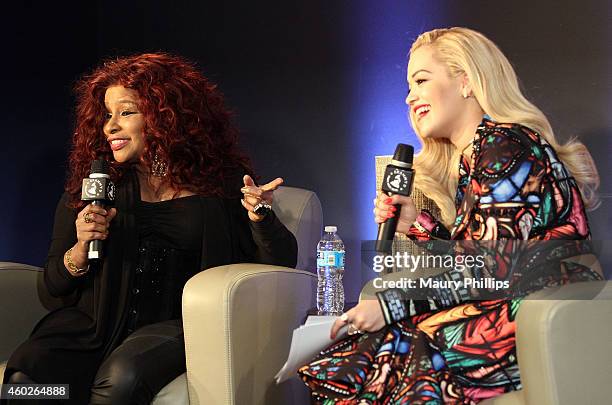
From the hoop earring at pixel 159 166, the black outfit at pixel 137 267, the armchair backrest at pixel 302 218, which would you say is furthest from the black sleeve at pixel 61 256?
the armchair backrest at pixel 302 218

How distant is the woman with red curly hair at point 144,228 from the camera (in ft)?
6.27

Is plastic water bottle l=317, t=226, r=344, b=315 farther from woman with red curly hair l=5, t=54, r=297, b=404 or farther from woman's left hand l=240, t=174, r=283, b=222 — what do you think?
woman's left hand l=240, t=174, r=283, b=222

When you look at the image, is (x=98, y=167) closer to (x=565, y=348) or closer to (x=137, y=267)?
(x=137, y=267)

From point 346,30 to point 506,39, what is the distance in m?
0.63

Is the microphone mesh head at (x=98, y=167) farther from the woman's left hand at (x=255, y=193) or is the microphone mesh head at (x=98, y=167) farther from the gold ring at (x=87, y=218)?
the woman's left hand at (x=255, y=193)

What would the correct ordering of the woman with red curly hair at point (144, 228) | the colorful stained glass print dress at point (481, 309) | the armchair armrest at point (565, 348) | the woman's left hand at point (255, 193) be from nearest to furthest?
the armchair armrest at point (565, 348)
the colorful stained glass print dress at point (481, 309)
the woman with red curly hair at point (144, 228)
the woman's left hand at point (255, 193)

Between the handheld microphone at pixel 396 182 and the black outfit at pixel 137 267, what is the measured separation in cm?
52

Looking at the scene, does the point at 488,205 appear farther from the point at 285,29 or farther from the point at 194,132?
the point at 285,29

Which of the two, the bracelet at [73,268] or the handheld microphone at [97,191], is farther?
the bracelet at [73,268]

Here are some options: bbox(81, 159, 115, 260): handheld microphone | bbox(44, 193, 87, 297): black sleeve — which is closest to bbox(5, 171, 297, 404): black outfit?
bbox(44, 193, 87, 297): black sleeve

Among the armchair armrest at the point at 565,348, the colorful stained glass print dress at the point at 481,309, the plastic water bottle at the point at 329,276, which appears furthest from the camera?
the plastic water bottle at the point at 329,276

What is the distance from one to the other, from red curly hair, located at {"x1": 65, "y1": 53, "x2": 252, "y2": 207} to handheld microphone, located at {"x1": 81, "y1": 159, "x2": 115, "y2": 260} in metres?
0.25

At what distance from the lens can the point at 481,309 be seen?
1.54m

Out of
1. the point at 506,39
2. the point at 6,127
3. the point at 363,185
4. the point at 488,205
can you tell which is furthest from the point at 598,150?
the point at 6,127
